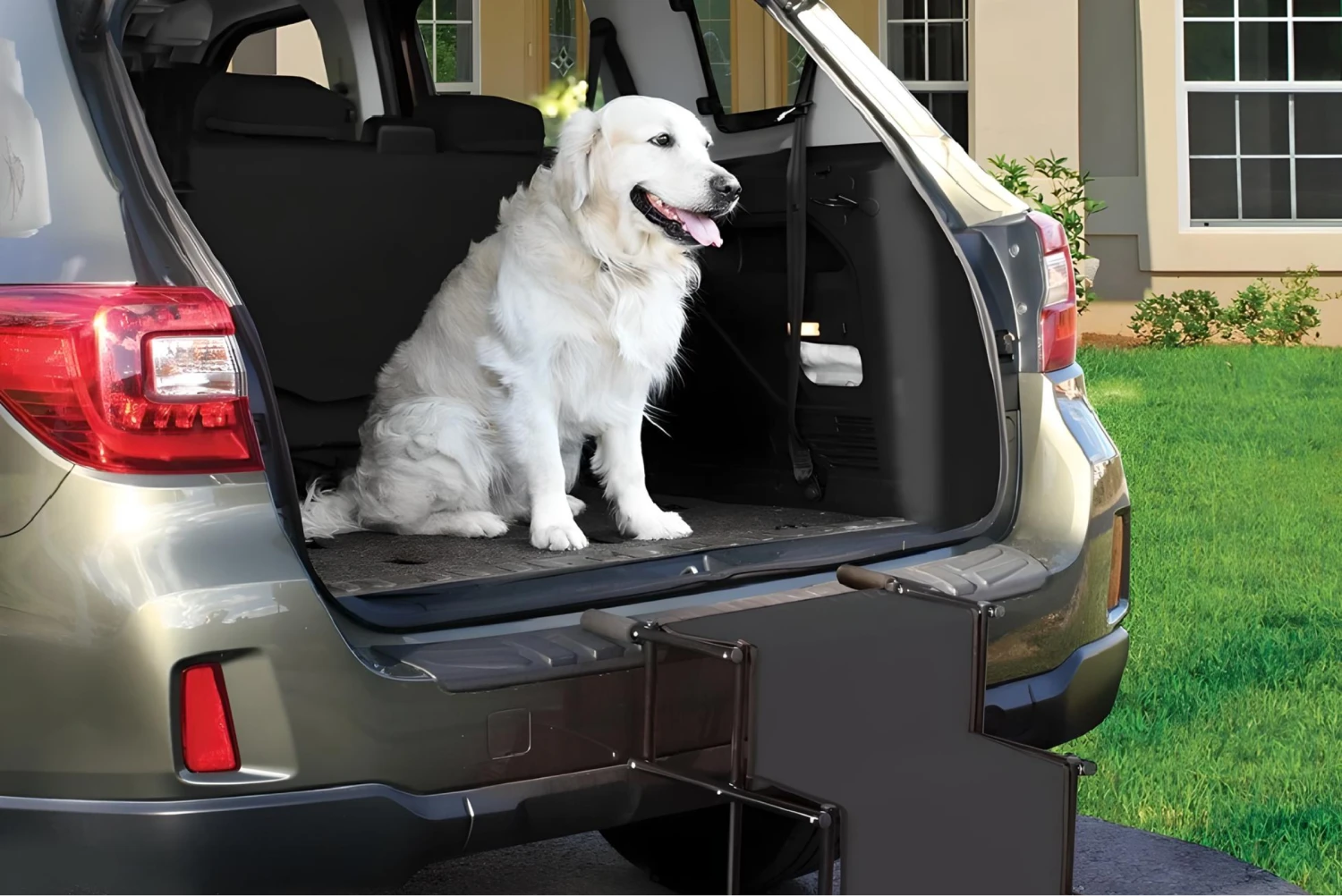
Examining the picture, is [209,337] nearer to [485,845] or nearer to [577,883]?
[485,845]

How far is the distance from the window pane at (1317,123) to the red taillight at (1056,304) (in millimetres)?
11098

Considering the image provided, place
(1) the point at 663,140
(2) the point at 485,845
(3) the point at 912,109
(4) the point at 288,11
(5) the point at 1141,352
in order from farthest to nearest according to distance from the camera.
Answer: (5) the point at 1141,352, (4) the point at 288,11, (1) the point at 663,140, (3) the point at 912,109, (2) the point at 485,845

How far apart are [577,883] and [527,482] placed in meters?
0.94

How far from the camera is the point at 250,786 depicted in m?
2.03

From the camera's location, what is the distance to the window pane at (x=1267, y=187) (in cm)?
1302

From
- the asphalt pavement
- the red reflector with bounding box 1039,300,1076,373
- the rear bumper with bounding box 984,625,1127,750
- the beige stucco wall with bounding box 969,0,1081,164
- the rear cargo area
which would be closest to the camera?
the rear bumper with bounding box 984,625,1127,750

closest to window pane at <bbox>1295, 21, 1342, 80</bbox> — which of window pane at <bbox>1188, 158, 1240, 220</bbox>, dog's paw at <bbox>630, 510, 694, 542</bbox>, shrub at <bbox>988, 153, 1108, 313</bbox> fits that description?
window pane at <bbox>1188, 158, 1240, 220</bbox>

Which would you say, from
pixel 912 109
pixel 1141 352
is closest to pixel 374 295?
pixel 912 109

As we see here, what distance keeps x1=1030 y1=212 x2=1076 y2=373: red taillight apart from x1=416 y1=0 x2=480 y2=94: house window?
10340mm

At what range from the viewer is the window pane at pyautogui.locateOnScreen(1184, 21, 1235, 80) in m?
12.8

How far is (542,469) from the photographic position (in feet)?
12.1

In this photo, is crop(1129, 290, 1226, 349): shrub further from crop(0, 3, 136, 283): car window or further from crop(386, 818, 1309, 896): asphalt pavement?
crop(0, 3, 136, 283): car window

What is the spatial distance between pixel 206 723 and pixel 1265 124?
41.5 ft

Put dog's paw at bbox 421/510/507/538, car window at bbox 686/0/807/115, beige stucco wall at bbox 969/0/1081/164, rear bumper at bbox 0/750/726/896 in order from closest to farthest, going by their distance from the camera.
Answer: rear bumper at bbox 0/750/726/896
dog's paw at bbox 421/510/507/538
car window at bbox 686/0/807/115
beige stucco wall at bbox 969/0/1081/164
